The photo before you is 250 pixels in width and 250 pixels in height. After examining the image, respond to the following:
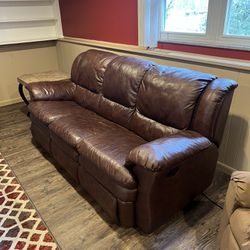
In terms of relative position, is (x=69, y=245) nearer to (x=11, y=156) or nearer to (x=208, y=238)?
(x=208, y=238)

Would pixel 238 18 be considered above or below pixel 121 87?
above

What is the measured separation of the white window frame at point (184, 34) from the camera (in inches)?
81.1

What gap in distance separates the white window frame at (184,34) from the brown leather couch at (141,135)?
0.52m

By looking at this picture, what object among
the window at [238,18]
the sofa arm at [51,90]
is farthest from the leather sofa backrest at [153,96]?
the window at [238,18]

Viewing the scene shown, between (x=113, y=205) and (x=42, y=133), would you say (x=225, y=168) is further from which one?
(x=42, y=133)

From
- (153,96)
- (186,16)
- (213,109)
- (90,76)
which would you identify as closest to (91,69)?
(90,76)

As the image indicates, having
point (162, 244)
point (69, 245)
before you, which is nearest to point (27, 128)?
point (69, 245)

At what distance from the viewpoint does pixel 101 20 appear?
3.17 m

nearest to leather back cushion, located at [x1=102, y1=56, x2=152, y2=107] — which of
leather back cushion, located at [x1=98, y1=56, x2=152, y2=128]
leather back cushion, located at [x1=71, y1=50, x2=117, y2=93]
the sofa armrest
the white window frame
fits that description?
leather back cushion, located at [x1=98, y1=56, x2=152, y2=128]

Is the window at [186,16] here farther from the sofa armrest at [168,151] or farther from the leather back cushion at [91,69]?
the sofa armrest at [168,151]

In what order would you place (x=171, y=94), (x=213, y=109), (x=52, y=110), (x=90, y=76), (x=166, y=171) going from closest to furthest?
(x=166, y=171), (x=213, y=109), (x=171, y=94), (x=52, y=110), (x=90, y=76)

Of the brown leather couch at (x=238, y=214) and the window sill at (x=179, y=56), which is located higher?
the window sill at (x=179, y=56)

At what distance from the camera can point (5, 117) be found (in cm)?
350

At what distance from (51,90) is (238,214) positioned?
7.12 ft
